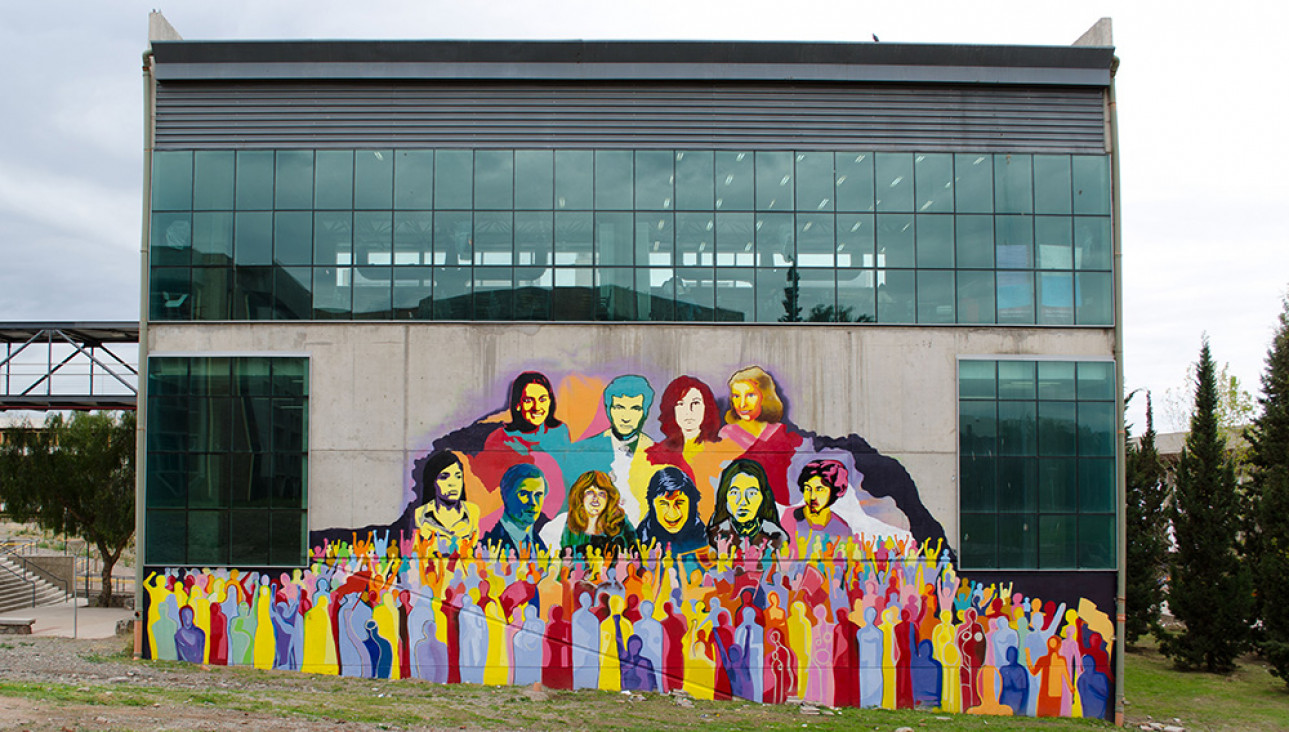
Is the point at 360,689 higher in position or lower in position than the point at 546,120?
lower

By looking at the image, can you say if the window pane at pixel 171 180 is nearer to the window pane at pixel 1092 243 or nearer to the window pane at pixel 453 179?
the window pane at pixel 453 179

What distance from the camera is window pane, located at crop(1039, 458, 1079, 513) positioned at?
1942 cm

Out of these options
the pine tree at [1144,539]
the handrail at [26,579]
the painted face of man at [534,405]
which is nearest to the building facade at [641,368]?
the painted face of man at [534,405]

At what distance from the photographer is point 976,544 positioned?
19234 mm

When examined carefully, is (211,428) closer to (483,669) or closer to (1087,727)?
(483,669)

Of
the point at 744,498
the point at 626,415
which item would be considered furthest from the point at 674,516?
the point at 626,415

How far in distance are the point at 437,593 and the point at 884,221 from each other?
13533 mm

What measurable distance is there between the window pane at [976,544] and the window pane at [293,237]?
16.4m

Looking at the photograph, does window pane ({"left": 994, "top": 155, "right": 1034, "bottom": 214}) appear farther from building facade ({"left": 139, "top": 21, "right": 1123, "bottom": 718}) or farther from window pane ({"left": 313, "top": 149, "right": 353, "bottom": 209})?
window pane ({"left": 313, "top": 149, "right": 353, "bottom": 209})

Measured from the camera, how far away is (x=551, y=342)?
19.2 m

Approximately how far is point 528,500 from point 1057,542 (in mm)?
12279

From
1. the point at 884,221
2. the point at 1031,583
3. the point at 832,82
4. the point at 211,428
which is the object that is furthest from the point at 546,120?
the point at 1031,583

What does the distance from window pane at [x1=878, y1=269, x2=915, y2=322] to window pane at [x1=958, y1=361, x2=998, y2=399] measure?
181cm

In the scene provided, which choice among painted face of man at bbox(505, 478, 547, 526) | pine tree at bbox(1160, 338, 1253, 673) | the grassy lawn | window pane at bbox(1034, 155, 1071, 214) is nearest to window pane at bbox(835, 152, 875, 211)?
window pane at bbox(1034, 155, 1071, 214)
